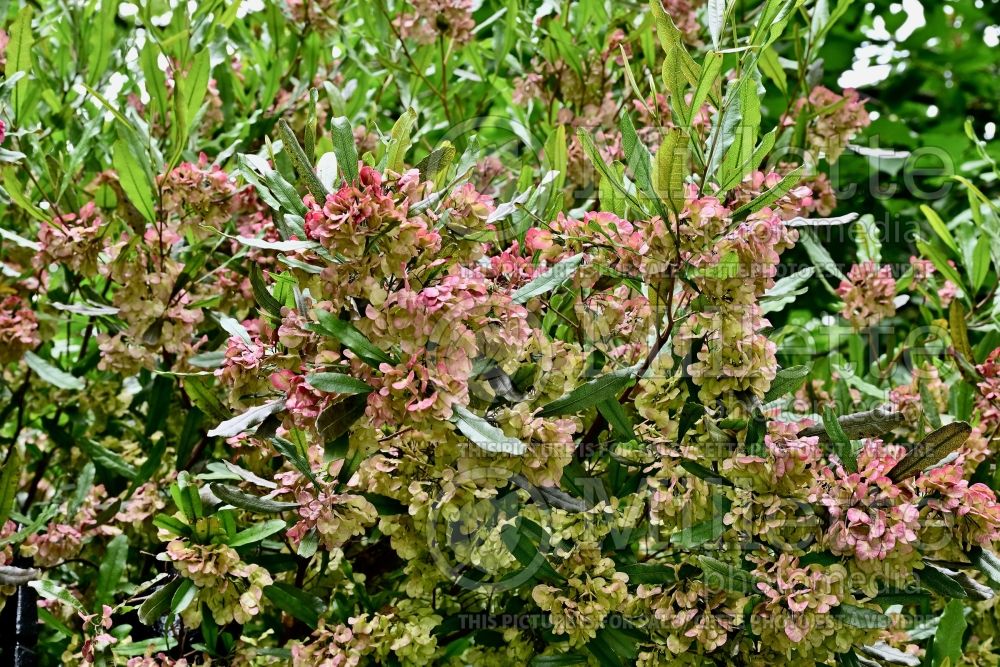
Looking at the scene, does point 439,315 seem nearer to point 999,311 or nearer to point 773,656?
point 773,656

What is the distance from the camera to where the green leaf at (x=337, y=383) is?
35.7 inches

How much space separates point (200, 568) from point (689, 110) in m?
0.68

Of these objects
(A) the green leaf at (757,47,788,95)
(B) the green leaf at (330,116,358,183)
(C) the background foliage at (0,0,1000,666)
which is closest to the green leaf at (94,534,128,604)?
(C) the background foliage at (0,0,1000,666)

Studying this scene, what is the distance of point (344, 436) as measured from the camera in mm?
970

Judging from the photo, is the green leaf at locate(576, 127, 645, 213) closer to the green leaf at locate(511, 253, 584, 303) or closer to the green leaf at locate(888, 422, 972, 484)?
the green leaf at locate(511, 253, 584, 303)

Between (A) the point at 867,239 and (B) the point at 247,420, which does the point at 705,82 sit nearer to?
(B) the point at 247,420

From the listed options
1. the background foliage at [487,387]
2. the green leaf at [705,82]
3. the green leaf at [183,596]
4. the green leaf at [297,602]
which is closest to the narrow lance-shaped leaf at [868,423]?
the background foliage at [487,387]

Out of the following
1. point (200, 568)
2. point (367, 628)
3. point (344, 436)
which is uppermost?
point (344, 436)

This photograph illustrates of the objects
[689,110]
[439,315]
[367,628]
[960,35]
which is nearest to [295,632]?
[367,628]

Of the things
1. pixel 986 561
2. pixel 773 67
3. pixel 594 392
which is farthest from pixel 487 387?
pixel 773 67

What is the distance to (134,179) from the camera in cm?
129

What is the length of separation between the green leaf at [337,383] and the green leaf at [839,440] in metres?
0.46

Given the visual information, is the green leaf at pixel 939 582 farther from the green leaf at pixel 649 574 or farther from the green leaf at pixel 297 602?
the green leaf at pixel 297 602

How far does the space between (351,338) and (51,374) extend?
708 millimetres
